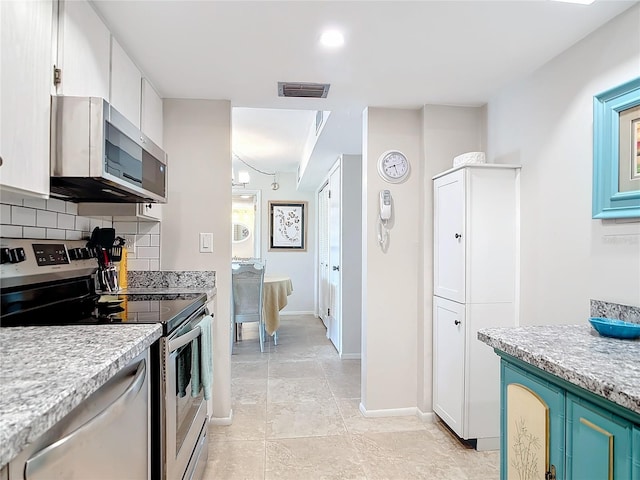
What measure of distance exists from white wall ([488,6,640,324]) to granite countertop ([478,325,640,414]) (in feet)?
1.01

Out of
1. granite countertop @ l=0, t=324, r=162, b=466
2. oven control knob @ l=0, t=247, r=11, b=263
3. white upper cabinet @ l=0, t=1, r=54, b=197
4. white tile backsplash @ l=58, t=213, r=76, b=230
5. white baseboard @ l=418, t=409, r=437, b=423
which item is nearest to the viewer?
granite countertop @ l=0, t=324, r=162, b=466

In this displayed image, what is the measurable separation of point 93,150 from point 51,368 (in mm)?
780

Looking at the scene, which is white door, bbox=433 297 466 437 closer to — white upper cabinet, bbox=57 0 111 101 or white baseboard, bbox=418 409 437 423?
white baseboard, bbox=418 409 437 423

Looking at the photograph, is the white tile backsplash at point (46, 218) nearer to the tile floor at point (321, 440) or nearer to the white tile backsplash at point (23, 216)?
the white tile backsplash at point (23, 216)

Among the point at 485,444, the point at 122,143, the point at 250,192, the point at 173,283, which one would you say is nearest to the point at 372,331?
the point at 485,444

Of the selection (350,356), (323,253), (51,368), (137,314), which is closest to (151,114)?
(137,314)

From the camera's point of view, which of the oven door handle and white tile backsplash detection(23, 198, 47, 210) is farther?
white tile backsplash detection(23, 198, 47, 210)

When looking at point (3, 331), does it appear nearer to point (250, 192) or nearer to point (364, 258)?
point (364, 258)

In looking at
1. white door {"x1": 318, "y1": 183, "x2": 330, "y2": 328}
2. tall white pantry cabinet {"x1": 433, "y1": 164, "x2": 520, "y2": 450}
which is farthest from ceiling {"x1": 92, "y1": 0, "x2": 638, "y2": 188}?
white door {"x1": 318, "y1": 183, "x2": 330, "y2": 328}

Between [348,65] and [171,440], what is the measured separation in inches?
75.9

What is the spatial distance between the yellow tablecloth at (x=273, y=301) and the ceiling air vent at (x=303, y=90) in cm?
266

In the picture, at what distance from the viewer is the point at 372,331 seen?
2.68 meters

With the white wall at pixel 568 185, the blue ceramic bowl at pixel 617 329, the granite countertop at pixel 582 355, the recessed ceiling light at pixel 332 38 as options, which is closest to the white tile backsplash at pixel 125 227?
Result: the recessed ceiling light at pixel 332 38

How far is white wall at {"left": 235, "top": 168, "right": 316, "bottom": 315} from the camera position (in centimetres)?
638
